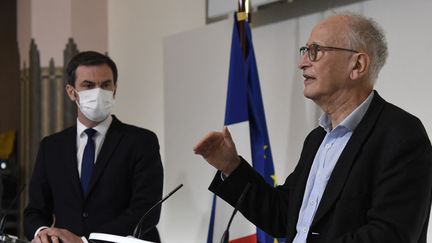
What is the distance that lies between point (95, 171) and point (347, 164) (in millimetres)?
1615

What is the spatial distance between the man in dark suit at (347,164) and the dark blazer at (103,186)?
98cm

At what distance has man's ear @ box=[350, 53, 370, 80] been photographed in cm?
186

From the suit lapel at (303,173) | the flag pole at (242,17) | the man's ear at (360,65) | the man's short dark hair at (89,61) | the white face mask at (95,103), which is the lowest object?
the suit lapel at (303,173)

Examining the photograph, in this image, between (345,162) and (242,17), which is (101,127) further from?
(345,162)

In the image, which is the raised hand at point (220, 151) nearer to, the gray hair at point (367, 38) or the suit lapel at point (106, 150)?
the gray hair at point (367, 38)

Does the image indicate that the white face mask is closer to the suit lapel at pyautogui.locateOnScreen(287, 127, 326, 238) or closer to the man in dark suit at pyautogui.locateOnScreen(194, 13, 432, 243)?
the man in dark suit at pyautogui.locateOnScreen(194, 13, 432, 243)

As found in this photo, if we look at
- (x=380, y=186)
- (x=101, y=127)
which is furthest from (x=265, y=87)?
(x=380, y=186)

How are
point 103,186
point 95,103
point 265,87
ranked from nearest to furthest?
point 103,186, point 95,103, point 265,87

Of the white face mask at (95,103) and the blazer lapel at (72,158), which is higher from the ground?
the white face mask at (95,103)

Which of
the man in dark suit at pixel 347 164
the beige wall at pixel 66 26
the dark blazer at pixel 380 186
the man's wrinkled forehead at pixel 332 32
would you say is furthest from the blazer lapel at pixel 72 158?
the beige wall at pixel 66 26

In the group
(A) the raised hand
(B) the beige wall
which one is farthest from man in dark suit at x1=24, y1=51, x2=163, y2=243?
(B) the beige wall

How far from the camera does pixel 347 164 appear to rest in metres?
1.75

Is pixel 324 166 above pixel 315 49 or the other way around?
the other way around

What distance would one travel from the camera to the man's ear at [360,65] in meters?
1.86
